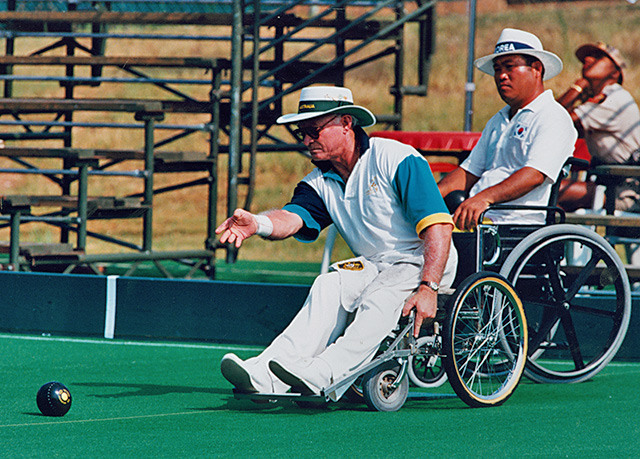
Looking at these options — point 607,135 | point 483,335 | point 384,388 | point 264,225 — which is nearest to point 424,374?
point 483,335

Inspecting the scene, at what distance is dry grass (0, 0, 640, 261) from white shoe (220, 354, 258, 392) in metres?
9.40

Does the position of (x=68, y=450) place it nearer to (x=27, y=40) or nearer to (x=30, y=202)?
(x=30, y=202)

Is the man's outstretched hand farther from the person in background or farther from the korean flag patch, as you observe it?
the person in background

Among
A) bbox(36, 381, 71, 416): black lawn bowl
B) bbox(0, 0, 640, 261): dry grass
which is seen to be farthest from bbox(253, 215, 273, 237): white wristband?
bbox(0, 0, 640, 261): dry grass

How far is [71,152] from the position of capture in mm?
8875

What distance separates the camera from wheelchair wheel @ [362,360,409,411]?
4742mm

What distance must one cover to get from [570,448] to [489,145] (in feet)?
7.28

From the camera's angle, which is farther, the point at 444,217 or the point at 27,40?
the point at 27,40

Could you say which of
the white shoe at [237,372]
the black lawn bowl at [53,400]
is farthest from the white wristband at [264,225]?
the black lawn bowl at [53,400]

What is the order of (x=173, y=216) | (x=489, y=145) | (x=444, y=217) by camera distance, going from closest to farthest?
(x=444, y=217) < (x=489, y=145) < (x=173, y=216)

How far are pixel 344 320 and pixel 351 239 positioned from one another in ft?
1.26

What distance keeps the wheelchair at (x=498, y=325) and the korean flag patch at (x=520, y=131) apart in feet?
0.93

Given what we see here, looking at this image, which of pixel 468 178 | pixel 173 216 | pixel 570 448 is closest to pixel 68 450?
pixel 570 448

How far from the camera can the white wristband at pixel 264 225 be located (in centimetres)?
491
